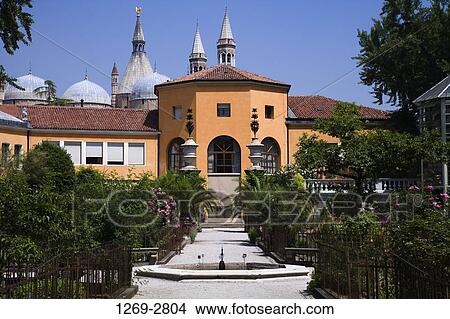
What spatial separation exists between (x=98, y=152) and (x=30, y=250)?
29.9 meters

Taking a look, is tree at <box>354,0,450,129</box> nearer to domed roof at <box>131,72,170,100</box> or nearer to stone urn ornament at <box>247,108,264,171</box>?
stone urn ornament at <box>247,108,264,171</box>

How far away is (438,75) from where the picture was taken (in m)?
35.6

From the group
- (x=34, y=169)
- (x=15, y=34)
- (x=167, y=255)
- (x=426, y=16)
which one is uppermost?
(x=426, y=16)

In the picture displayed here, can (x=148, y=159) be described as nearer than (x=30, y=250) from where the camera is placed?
No

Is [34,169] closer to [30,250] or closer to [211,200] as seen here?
[211,200]

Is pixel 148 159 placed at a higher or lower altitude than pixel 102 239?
higher

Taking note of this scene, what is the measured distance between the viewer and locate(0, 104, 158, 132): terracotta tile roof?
41.2 metres

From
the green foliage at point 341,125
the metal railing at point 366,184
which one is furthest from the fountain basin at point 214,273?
the green foliage at point 341,125

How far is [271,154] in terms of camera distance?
42719 millimetres

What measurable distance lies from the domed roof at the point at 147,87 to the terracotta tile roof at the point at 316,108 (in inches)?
1370

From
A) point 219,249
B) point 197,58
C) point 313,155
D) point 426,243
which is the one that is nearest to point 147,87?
point 197,58
